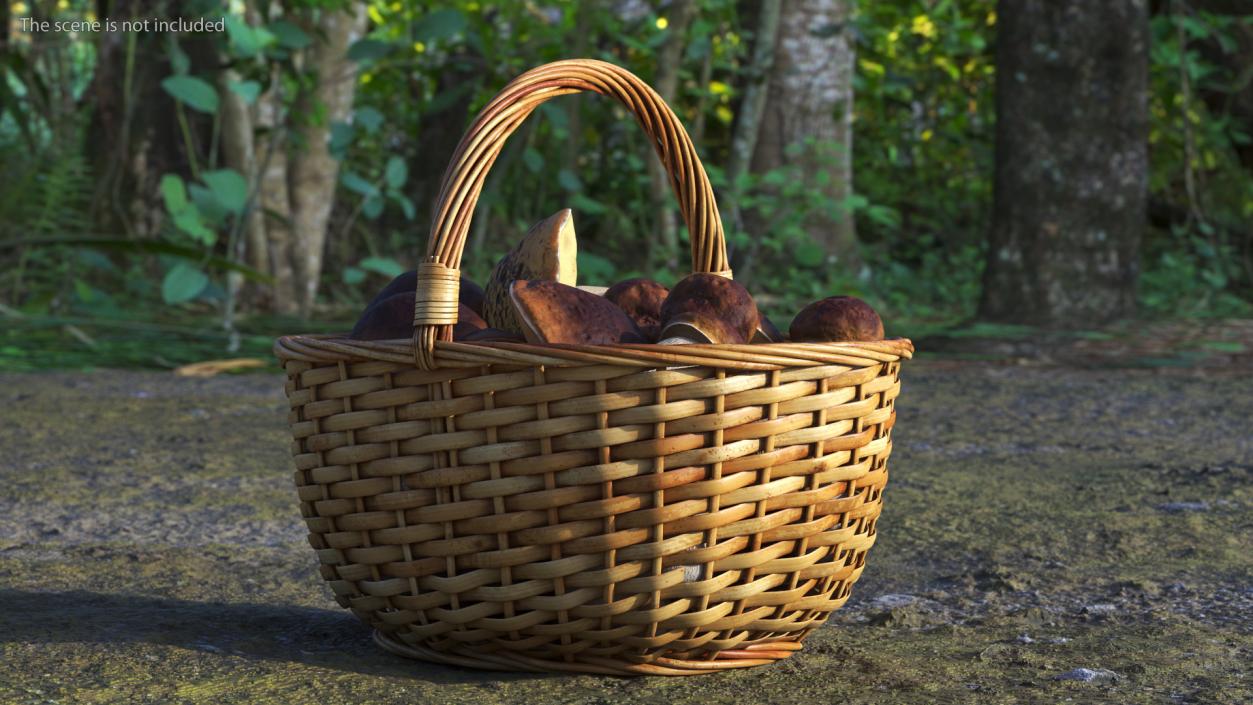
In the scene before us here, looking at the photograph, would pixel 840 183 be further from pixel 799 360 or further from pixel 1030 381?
pixel 799 360

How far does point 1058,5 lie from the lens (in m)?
4.51

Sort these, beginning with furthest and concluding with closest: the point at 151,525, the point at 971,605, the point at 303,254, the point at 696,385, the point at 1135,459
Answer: the point at 303,254
the point at 1135,459
the point at 151,525
the point at 971,605
the point at 696,385

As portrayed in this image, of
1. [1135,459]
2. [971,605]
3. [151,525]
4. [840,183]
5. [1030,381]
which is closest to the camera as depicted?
[971,605]

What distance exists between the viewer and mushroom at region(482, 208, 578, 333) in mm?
1559

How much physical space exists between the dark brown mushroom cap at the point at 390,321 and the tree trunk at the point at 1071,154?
357cm

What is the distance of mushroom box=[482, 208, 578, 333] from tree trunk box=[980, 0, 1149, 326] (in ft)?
11.1

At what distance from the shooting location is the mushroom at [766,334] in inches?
59.7

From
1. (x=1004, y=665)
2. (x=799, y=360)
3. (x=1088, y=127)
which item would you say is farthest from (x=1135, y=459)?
(x=1088, y=127)

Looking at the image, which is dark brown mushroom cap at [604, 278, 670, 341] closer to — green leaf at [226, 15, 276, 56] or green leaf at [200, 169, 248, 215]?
green leaf at [200, 169, 248, 215]

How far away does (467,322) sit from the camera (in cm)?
151

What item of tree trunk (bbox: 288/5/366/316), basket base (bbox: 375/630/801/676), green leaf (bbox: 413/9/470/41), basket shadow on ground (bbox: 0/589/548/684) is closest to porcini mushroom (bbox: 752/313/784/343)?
basket base (bbox: 375/630/801/676)

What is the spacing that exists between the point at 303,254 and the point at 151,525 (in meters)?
3.48

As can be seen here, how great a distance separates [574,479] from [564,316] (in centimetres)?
18

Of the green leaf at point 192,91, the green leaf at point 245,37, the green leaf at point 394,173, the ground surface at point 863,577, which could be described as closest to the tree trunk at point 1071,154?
the ground surface at point 863,577
